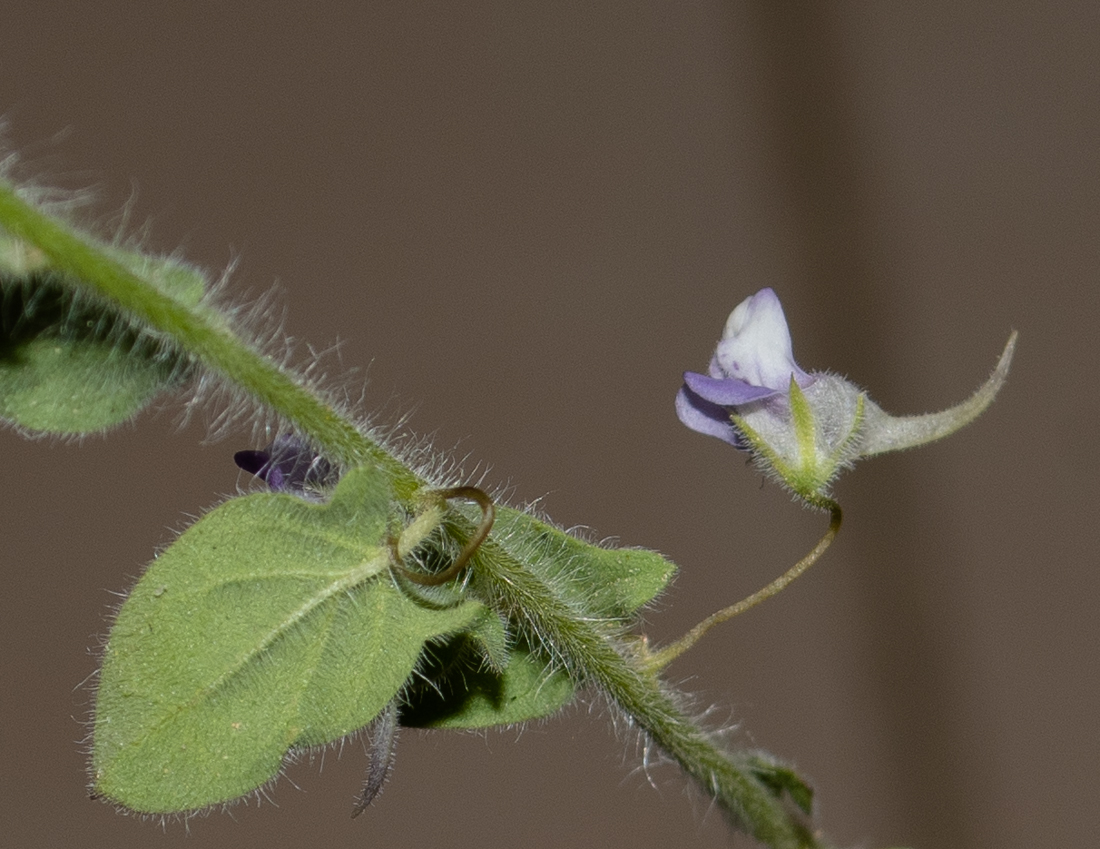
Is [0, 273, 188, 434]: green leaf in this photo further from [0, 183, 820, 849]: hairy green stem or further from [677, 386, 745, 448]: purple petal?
[677, 386, 745, 448]: purple petal

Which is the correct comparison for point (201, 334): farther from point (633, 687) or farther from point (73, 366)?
point (633, 687)

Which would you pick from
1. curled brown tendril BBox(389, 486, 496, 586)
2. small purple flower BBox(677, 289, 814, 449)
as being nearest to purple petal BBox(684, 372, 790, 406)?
small purple flower BBox(677, 289, 814, 449)

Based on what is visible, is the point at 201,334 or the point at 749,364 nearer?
the point at 201,334

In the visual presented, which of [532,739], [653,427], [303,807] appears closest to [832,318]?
[653,427]

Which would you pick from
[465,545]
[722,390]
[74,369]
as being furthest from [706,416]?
[74,369]

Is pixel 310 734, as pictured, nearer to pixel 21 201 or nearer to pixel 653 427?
pixel 21 201

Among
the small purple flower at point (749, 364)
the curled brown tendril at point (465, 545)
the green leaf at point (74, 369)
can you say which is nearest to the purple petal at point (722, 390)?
the small purple flower at point (749, 364)
